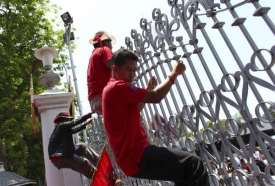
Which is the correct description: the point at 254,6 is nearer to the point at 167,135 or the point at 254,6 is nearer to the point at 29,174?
the point at 167,135

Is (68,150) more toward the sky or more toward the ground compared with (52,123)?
more toward the ground

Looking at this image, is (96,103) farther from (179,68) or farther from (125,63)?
(179,68)

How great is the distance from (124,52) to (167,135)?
0.92 metres

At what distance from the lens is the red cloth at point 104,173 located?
424 centimetres

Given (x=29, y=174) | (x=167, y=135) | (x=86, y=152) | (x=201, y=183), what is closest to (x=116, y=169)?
(x=86, y=152)

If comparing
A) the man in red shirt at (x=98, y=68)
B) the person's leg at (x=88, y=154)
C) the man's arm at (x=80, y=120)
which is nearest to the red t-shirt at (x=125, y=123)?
the man in red shirt at (x=98, y=68)

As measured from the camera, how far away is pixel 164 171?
87.7 inches

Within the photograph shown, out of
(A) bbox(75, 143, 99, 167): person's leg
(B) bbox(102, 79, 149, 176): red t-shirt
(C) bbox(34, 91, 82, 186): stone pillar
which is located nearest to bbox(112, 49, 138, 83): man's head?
(B) bbox(102, 79, 149, 176): red t-shirt

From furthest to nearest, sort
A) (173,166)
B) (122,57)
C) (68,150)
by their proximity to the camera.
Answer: (68,150), (122,57), (173,166)

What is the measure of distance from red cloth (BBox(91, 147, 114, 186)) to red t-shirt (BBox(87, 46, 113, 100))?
3.07 ft

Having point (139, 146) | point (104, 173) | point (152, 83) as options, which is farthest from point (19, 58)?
point (139, 146)

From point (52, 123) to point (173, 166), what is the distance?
3.66 m

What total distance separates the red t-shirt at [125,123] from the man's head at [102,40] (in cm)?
177

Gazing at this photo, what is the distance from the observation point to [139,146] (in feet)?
7.56
